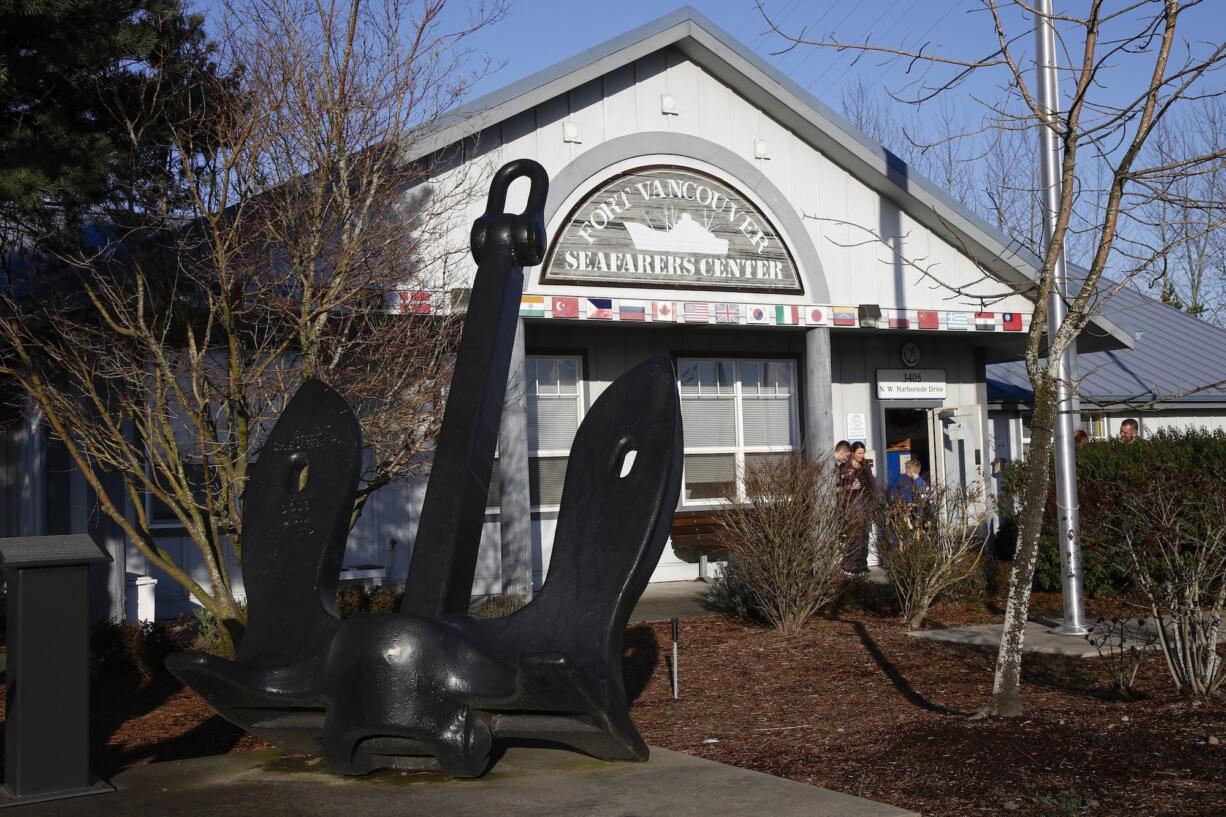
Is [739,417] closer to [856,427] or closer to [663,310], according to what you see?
[856,427]

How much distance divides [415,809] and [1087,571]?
376 inches

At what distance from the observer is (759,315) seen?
14.0m

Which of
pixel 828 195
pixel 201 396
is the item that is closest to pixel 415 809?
pixel 201 396

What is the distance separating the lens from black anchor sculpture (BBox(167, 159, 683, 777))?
4.64 metres

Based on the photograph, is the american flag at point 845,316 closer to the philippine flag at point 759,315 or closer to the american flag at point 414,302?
the philippine flag at point 759,315

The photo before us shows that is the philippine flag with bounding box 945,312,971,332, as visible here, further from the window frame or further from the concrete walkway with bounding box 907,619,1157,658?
the concrete walkway with bounding box 907,619,1157,658

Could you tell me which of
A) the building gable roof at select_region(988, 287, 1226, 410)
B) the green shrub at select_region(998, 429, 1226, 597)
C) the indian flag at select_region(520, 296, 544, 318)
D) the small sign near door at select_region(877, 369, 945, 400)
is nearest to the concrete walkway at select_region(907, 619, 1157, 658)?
the green shrub at select_region(998, 429, 1226, 597)

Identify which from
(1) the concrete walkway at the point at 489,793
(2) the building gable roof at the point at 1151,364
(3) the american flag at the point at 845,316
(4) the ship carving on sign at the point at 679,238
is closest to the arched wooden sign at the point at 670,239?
(4) the ship carving on sign at the point at 679,238

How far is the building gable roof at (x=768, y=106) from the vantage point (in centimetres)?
1234

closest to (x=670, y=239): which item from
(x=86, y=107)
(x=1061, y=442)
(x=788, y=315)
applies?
(x=788, y=315)

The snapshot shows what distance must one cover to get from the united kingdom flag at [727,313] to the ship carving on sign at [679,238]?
0.60 metres

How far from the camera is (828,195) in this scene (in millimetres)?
14758

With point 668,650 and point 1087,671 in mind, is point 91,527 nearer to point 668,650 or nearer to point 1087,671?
point 668,650

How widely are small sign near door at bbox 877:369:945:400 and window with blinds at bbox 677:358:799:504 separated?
129cm
